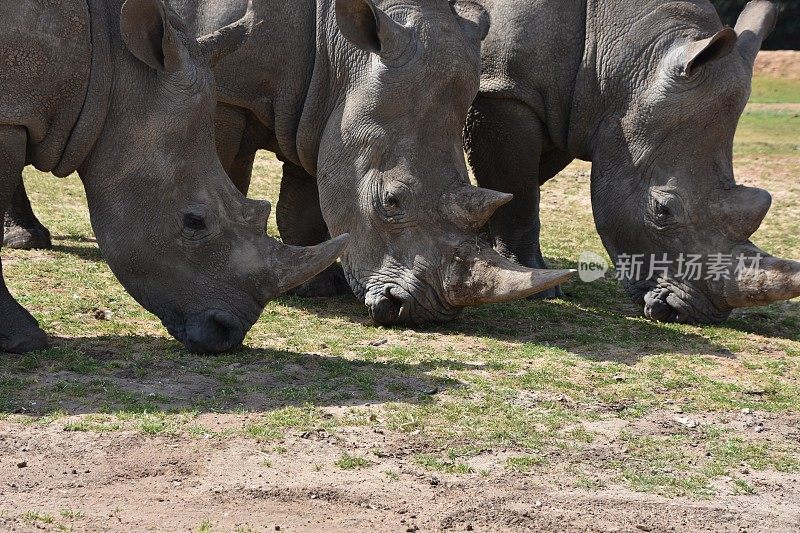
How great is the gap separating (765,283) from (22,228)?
219 inches

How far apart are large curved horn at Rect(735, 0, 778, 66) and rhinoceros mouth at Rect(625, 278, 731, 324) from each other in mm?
1672

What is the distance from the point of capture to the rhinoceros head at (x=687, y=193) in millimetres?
8719

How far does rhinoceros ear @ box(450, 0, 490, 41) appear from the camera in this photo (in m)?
8.47

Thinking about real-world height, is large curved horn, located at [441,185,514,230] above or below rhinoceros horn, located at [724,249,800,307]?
above

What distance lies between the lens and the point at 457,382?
689cm

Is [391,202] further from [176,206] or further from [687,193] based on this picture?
[687,193]

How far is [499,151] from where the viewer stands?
9375mm

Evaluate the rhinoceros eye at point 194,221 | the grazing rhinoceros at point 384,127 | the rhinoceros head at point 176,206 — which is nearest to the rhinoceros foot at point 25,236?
the grazing rhinoceros at point 384,127

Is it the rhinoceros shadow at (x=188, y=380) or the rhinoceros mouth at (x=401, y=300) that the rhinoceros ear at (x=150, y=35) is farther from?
the rhinoceros mouth at (x=401, y=300)

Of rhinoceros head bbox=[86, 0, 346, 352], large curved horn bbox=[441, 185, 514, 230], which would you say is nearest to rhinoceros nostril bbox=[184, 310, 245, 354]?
rhinoceros head bbox=[86, 0, 346, 352]

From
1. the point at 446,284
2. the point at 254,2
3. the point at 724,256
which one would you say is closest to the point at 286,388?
the point at 446,284

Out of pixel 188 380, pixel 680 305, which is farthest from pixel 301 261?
pixel 680 305

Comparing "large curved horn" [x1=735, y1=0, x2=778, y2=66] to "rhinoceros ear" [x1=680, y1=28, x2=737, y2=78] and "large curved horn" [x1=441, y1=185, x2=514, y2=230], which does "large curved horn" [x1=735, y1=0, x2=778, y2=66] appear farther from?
"large curved horn" [x1=441, y1=185, x2=514, y2=230]

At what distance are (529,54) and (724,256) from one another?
1.91 meters
